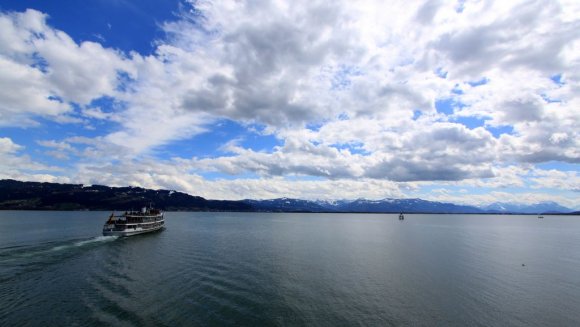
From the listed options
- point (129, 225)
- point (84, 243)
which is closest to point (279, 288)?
point (84, 243)

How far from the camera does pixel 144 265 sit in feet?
223

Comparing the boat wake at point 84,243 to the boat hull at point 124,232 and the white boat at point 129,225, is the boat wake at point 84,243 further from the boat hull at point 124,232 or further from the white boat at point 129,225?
the white boat at point 129,225

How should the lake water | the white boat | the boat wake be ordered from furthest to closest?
the white boat < the boat wake < the lake water

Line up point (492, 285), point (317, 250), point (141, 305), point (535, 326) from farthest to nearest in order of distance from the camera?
point (317, 250) → point (492, 285) → point (141, 305) → point (535, 326)

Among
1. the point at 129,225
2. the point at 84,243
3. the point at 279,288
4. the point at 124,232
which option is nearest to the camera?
the point at 279,288

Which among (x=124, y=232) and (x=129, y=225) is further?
(x=129, y=225)

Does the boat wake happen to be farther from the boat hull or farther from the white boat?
the white boat

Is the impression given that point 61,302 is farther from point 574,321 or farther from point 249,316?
point 574,321

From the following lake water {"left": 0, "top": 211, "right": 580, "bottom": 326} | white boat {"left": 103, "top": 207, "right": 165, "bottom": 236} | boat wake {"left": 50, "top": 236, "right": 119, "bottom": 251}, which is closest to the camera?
lake water {"left": 0, "top": 211, "right": 580, "bottom": 326}

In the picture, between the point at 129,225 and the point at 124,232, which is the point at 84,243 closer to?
the point at 124,232

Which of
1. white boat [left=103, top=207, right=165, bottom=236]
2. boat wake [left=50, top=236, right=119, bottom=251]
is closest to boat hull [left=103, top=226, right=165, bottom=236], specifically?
white boat [left=103, top=207, right=165, bottom=236]

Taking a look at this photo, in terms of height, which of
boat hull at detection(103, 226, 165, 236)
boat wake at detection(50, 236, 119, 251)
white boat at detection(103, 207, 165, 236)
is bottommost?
boat wake at detection(50, 236, 119, 251)

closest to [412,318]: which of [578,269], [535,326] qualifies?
[535,326]

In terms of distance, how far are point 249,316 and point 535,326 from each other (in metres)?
34.3
